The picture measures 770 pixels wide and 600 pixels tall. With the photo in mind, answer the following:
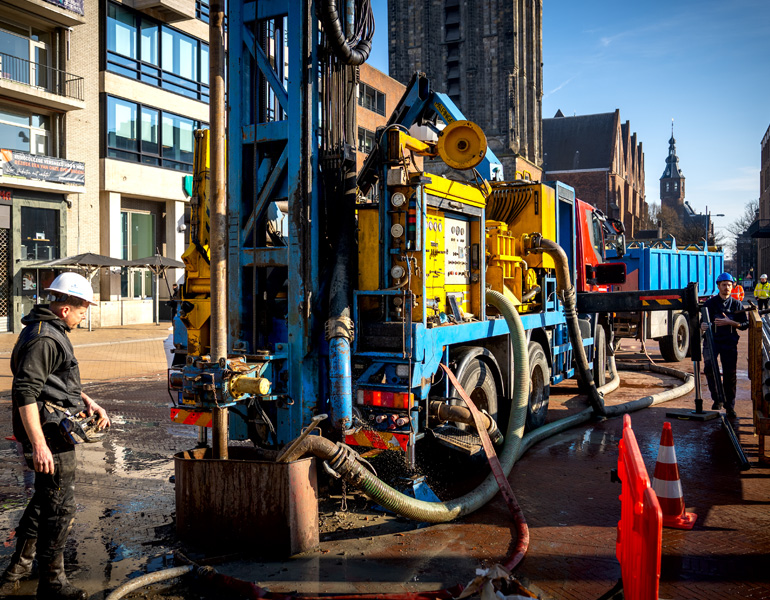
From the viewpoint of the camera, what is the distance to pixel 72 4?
2200cm

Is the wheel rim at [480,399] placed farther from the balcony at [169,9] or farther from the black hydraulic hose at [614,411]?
the balcony at [169,9]

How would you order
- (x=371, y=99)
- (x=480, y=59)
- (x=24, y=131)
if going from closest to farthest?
(x=24, y=131) < (x=371, y=99) < (x=480, y=59)

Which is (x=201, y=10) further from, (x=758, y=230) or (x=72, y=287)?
(x=758, y=230)

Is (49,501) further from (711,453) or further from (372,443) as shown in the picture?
(711,453)

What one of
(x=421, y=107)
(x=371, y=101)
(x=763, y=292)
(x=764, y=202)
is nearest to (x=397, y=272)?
(x=421, y=107)

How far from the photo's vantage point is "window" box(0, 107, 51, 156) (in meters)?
21.3

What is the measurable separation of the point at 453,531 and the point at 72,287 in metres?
3.21

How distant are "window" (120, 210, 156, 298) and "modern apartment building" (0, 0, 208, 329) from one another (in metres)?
0.04

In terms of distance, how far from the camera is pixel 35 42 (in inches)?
878

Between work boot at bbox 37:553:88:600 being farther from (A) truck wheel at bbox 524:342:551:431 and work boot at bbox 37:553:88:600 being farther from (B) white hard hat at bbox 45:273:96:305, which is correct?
(A) truck wheel at bbox 524:342:551:431

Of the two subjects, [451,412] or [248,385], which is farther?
[451,412]

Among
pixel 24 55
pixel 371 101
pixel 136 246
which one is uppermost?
pixel 371 101

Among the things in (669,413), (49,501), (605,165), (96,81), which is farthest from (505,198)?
(605,165)

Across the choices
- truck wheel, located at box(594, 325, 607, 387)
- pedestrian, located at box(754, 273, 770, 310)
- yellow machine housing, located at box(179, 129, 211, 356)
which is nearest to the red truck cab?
truck wheel, located at box(594, 325, 607, 387)
